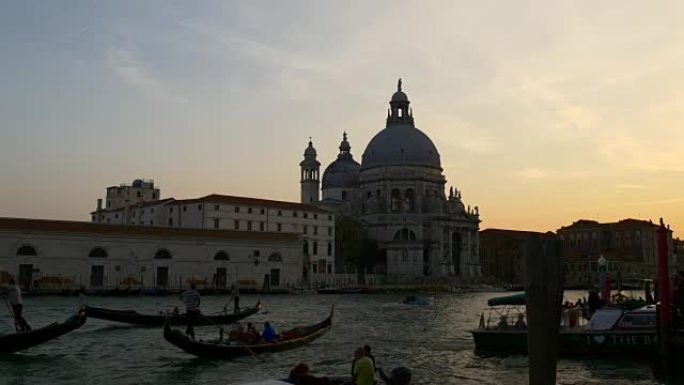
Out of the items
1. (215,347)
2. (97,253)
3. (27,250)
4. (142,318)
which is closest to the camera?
(215,347)

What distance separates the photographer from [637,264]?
10644cm

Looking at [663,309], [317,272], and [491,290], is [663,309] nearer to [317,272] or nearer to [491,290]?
[317,272]

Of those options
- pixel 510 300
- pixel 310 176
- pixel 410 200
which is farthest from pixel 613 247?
pixel 510 300

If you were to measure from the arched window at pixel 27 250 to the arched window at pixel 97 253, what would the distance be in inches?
158

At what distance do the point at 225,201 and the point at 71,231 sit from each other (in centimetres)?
1808

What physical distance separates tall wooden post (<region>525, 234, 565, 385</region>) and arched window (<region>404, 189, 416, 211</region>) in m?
80.6

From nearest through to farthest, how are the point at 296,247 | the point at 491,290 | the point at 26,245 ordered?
1. the point at 26,245
2. the point at 296,247
3. the point at 491,290

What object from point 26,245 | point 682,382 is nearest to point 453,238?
point 26,245

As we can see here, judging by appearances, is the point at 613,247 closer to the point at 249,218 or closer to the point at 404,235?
the point at 404,235

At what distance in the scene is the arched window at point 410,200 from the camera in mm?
91938

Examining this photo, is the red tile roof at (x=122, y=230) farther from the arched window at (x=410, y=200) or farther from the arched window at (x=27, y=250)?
the arched window at (x=410, y=200)

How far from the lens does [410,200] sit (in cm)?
9262

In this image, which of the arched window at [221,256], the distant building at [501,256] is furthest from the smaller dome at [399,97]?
the arched window at [221,256]

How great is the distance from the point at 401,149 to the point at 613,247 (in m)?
38.5
